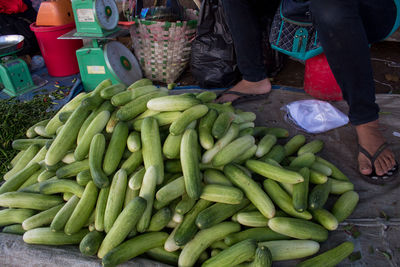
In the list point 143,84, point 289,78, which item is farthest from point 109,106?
point 289,78

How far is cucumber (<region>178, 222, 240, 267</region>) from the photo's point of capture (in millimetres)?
1287

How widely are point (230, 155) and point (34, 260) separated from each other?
1.10 m

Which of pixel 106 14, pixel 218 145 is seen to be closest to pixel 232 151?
pixel 218 145

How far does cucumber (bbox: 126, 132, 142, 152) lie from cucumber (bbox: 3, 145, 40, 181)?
790 millimetres

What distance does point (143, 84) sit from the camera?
2.09 meters

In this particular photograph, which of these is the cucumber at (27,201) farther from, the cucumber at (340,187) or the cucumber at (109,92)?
the cucumber at (340,187)

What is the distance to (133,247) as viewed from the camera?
131 cm

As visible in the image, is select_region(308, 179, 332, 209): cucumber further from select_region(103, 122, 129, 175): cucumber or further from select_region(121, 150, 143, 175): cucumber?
select_region(103, 122, 129, 175): cucumber

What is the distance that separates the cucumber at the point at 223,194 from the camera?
1411 mm

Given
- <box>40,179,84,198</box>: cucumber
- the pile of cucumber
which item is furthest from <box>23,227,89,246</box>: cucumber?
<box>40,179,84,198</box>: cucumber

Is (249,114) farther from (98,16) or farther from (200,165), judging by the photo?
(98,16)

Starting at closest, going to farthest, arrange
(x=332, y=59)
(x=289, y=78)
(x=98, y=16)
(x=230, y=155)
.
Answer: (x=230, y=155), (x=332, y=59), (x=98, y=16), (x=289, y=78)

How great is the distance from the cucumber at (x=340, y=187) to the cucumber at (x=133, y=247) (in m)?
1.01

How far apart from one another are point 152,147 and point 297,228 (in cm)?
84
